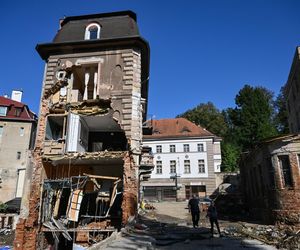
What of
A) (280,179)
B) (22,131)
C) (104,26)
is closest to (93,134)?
(104,26)

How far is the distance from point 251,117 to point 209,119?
54.8 feet

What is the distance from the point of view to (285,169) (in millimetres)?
16891

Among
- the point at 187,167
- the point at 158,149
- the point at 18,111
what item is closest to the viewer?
the point at 18,111

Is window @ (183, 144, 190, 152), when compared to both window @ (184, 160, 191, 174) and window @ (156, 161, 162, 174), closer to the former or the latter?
window @ (184, 160, 191, 174)

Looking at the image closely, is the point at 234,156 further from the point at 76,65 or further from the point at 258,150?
the point at 76,65

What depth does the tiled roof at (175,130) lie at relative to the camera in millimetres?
43281

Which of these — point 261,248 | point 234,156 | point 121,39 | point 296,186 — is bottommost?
point 261,248

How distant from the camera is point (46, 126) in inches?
658

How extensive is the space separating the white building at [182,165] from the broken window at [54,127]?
82.2 ft

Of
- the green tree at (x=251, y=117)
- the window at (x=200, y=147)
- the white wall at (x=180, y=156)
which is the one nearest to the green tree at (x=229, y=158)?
the green tree at (x=251, y=117)

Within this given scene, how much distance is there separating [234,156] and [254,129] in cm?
745

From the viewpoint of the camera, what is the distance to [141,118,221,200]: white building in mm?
41188

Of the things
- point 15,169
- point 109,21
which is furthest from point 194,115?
point 109,21

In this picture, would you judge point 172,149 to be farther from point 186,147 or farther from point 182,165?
point 182,165
